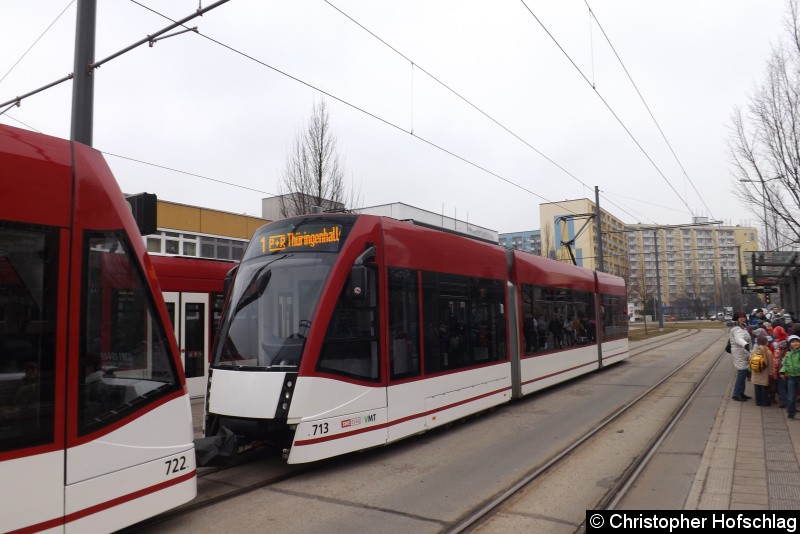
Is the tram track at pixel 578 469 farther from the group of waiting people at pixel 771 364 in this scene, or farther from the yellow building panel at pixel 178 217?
the yellow building panel at pixel 178 217

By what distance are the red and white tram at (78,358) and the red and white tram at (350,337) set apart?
1554 mm

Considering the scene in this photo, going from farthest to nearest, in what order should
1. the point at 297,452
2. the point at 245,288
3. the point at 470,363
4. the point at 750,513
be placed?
1. the point at 470,363
2. the point at 245,288
3. the point at 297,452
4. the point at 750,513

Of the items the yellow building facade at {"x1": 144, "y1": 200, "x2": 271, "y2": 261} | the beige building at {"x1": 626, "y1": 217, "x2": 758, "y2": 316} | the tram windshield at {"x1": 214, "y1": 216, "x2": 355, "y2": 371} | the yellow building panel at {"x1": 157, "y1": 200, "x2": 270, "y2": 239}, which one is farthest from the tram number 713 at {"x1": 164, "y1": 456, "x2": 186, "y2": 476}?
the beige building at {"x1": 626, "y1": 217, "x2": 758, "y2": 316}

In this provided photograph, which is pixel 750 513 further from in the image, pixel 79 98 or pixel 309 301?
pixel 79 98

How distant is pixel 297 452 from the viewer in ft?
19.4

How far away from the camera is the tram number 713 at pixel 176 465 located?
4473 millimetres

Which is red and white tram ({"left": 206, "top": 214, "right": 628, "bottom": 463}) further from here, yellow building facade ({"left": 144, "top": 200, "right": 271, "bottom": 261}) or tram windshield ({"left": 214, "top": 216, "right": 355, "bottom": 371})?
yellow building facade ({"left": 144, "top": 200, "right": 271, "bottom": 261})

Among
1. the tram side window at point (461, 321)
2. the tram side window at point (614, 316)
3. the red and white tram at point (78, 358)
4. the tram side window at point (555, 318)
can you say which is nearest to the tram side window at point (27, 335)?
the red and white tram at point (78, 358)

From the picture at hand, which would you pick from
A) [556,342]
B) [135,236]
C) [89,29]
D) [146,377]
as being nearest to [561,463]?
Result: [146,377]

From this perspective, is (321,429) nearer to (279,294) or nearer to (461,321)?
(279,294)

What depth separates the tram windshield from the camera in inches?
248

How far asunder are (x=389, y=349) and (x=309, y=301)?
4.40 feet

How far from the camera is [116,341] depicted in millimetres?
4180

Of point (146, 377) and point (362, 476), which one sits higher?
point (146, 377)
